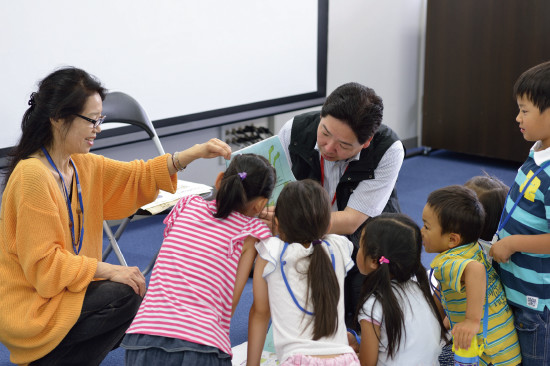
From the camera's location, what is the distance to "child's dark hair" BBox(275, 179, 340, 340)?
169 cm

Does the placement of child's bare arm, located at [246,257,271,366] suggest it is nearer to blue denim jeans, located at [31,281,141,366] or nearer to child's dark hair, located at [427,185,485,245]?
blue denim jeans, located at [31,281,141,366]

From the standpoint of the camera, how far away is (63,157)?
77.4 inches

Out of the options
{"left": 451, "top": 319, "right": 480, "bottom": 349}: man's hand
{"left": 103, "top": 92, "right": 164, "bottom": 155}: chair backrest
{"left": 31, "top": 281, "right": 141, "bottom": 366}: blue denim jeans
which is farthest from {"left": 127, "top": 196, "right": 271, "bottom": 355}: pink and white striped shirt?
{"left": 103, "top": 92, "right": 164, "bottom": 155}: chair backrest

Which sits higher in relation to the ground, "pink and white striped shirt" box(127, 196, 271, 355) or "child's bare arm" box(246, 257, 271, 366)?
"pink and white striped shirt" box(127, 196, 271, 355)

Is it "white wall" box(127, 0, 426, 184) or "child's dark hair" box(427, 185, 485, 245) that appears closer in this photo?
"child's dark hair" box(427, 185, 485, 245)

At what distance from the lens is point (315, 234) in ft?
5.68

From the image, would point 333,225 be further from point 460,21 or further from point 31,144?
point 460,21

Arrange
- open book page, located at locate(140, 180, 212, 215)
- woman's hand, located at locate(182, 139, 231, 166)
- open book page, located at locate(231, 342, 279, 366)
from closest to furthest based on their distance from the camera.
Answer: woman's hand, located at locate(182, 139, 231, 166) < open book page, located at locate(231, 342, 279, 366) < open book page, located at locate(140, 180, 212, 215)

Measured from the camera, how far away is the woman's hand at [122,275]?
196 centimetres

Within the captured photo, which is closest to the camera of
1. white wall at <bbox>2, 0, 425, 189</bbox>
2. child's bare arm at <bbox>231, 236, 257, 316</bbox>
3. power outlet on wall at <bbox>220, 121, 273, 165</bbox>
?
child's bare arm at <bbox>231, 236, 257, 316</bbox>

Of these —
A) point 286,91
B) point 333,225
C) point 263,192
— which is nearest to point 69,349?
Answer: point 263,192

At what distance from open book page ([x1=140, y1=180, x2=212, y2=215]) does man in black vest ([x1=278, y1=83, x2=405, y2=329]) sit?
60 centimetres

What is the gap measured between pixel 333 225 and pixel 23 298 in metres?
1.00

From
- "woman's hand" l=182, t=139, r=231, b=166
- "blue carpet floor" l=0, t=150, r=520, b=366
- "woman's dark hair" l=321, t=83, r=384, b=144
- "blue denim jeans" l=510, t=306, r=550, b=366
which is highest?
"woman's dark hair" l=321, t=83, r=384, b=144
